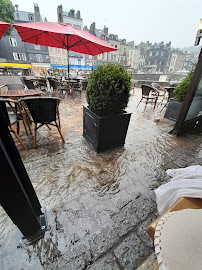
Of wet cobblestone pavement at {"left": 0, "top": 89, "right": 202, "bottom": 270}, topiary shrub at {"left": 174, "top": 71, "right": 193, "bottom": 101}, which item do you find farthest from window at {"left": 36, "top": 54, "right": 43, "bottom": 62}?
topiary shrub at {"left": 174, "top": 71, "right": 193, "bottom": 101}

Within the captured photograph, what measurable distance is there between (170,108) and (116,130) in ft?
9.59

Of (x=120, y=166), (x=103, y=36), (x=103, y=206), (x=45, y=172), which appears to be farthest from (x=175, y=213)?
(x=103, y=36)

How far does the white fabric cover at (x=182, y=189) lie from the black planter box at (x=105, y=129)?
4.35 ft

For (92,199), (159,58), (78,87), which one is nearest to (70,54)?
(78,87)

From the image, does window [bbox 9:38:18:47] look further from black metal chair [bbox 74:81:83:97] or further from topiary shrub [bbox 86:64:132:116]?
topiary shrub [bbox 86:64:132:116]

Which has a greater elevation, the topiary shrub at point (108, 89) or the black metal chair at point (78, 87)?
the topiary shrub at point (108, 89)

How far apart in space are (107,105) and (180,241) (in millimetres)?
1836

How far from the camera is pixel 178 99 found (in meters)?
3.75

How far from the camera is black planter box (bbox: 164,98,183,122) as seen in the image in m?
3.85

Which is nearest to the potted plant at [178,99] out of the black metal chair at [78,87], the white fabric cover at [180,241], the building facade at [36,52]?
the white fabric cover at [180,241]

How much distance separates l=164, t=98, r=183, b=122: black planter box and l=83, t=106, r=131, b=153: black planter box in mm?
2531

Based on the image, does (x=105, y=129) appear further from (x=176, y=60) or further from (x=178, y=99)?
(x=176, y=60)

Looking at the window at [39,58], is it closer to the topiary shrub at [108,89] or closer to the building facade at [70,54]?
the building facade at [70,54]

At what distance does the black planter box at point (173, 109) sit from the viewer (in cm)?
385
